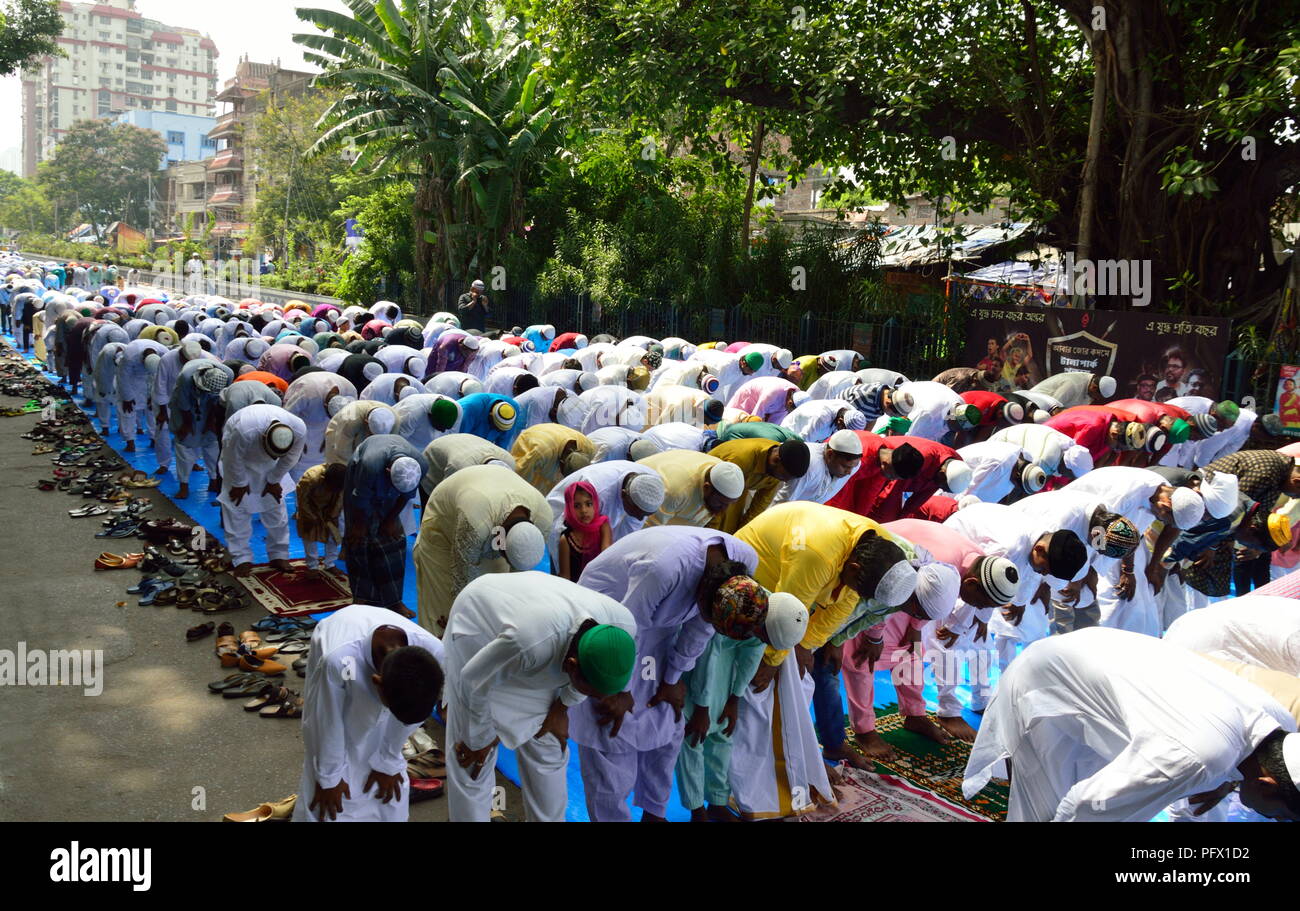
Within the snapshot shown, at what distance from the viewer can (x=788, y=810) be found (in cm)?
Answer: 461

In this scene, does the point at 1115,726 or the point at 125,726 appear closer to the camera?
the point at 1115,726

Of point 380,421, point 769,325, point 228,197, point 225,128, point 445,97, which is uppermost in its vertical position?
point 225,128

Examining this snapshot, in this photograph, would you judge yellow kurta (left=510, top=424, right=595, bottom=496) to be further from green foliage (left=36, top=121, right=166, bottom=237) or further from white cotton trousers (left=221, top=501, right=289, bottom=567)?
green foliage (left=36, top=121, right=166, bottom=237)

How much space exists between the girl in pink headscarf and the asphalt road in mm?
1132

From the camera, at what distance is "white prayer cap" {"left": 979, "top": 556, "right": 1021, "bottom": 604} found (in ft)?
15.8

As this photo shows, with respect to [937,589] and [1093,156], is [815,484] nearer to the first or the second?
[937,589]

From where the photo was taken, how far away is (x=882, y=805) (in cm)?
483

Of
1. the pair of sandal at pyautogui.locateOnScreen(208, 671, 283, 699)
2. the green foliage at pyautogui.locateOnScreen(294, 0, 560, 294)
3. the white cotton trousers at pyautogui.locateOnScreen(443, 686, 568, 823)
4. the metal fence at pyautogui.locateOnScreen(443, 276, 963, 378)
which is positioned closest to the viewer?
the white cotton trousers at pyautogui.locateOnScreen(443, 686, 568, 823)

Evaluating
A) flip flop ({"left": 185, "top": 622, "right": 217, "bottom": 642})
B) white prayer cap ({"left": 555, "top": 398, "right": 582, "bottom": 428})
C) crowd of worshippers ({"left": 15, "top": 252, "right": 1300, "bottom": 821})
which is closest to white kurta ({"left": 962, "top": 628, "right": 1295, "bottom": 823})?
crowd of worshippers ({"left": 15, "top": 252, "right": 1300, "bottom": 821})

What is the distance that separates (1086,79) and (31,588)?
1454 cm

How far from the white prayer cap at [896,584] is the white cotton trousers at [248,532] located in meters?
4.99

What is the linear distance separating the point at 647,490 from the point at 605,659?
1.98 m

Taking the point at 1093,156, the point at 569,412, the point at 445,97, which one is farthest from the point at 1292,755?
the point at 445,97

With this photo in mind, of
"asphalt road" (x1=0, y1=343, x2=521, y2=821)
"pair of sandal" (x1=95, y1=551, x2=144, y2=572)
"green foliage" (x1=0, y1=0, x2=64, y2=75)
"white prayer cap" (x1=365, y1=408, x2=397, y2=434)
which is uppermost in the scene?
"green foliage" (x1=0, y1=0, x2=64, y2=75)
